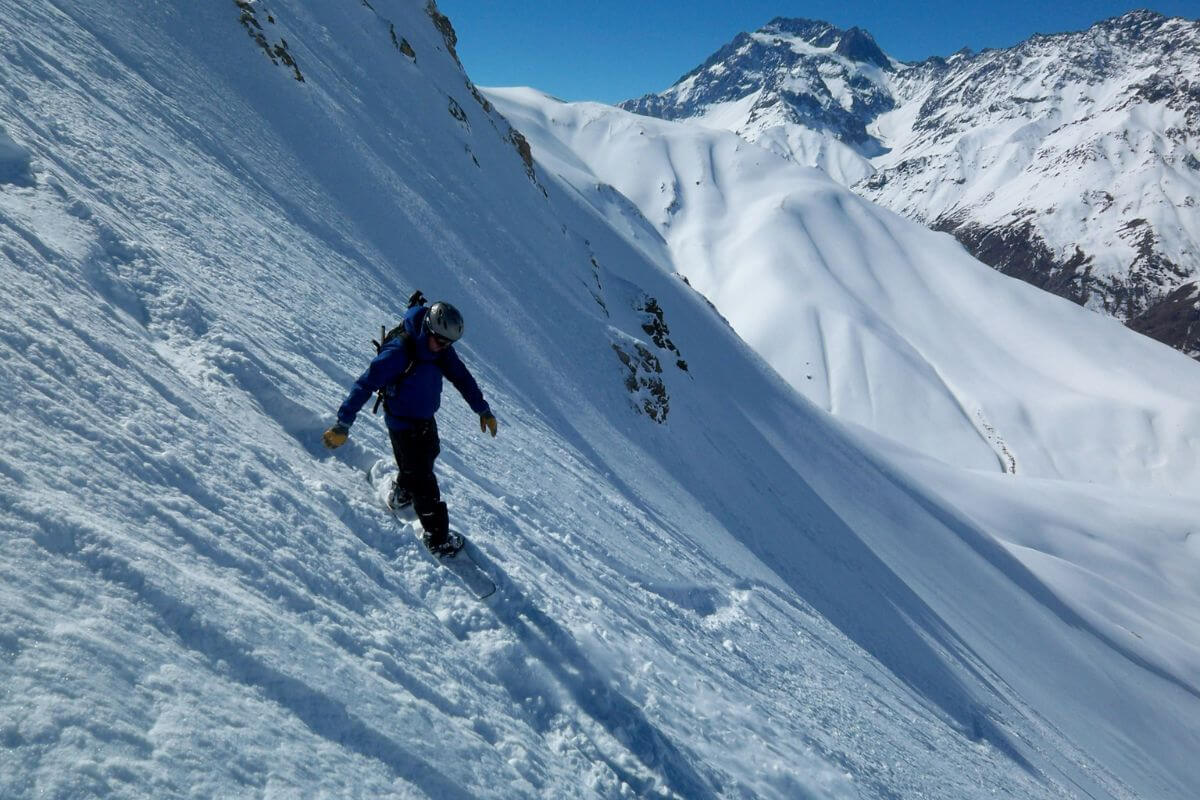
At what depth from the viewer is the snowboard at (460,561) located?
615cm

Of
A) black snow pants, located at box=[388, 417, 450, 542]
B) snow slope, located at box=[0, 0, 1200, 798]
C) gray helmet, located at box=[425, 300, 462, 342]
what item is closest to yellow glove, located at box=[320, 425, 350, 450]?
snow slope, located at box=[0, 0, 1200, 798]

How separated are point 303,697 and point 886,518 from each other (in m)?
27.7

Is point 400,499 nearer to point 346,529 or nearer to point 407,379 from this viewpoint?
point 346,529

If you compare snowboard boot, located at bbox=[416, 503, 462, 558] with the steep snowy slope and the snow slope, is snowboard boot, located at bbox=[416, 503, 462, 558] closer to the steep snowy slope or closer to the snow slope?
the snow slope

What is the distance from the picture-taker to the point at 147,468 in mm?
4996

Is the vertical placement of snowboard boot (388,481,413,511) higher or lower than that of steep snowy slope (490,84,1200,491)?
lower

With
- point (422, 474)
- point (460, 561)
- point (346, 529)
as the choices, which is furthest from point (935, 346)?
point (346, 529)

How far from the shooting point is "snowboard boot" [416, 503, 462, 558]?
20.3 feet

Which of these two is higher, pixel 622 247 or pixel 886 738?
pixel 622 247

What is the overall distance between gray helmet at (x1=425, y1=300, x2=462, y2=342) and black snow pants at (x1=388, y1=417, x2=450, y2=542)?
0.89 meters

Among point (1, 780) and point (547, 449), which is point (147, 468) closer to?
point (1, 780)

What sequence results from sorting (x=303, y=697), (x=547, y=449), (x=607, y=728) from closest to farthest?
(x=303, y=697) → (x=607, y=728) → (x=547, y=449)

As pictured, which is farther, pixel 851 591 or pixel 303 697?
pixel 851 591

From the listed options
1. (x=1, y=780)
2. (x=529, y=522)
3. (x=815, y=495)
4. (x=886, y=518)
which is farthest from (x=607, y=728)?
(x=886, y=518)
